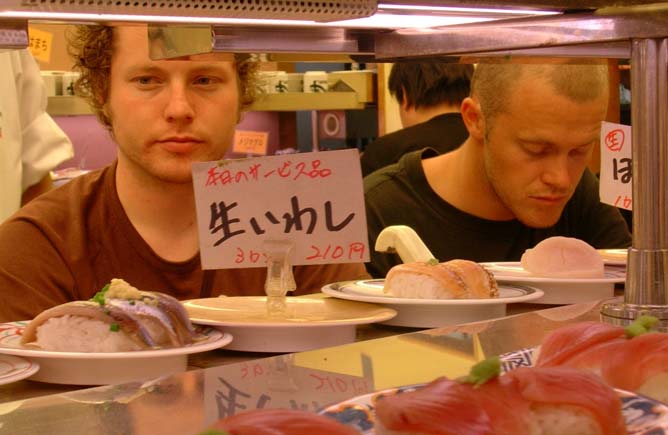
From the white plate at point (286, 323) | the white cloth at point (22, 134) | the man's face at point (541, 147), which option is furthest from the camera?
the white cloth at point (22, 134)

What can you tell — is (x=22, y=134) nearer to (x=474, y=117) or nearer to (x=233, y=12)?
(x=474, y=117)

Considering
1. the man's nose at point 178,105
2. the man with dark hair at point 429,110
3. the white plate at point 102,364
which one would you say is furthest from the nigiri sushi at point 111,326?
the man with dark hair at point 429,110

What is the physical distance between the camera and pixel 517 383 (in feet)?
3.02

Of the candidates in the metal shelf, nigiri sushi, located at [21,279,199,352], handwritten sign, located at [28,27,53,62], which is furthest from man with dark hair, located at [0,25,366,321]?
the metal shelf

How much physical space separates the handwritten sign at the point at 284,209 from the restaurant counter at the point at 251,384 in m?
0.23

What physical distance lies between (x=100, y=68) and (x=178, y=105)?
0.30 meters

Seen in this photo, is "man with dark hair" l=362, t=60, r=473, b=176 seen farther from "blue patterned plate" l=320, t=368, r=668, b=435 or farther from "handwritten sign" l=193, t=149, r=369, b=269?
"blue patterned plate" l=320, t=368, r=668, b=435

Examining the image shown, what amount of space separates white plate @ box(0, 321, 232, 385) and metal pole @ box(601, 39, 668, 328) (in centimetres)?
56

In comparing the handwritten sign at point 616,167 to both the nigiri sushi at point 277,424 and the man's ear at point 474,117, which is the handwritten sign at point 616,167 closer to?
the man's ear at point 474,117

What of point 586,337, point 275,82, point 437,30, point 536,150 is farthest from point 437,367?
point 275,82

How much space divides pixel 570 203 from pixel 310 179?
1.60m

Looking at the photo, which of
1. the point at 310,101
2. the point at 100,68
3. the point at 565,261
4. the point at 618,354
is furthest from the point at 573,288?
the point at 310,101

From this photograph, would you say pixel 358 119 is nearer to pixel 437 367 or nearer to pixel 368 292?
pixel 368 292

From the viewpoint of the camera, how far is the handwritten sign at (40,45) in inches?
163
